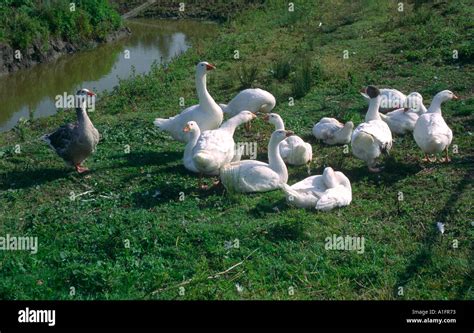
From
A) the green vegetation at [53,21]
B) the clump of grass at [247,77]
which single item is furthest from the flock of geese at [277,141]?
the green vegetation at [53,21]

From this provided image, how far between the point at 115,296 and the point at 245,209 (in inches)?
85.1

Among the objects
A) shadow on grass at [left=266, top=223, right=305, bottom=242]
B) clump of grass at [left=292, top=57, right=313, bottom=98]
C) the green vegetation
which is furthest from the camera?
the green vegetation

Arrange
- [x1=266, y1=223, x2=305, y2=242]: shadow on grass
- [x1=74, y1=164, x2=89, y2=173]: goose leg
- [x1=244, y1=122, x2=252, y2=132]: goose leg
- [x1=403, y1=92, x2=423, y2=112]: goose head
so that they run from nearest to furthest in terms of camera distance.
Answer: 1. [x1=266, y1=223, x2=305, y2=242]: shadow on grass
2. [x1=74, y1=164, x2=89, y2=173]: goose leg
3. [x1=403, y1=92, x2=423, y2=112]: goose head
4. [x1=244, y1=122, x2=252, y2=132]: goose leg

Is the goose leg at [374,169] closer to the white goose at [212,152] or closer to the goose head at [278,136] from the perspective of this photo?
the goose head at [278,136]

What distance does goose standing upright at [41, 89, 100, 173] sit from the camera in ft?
29.1

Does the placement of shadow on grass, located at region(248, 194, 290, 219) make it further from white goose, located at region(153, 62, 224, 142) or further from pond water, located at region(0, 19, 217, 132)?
pond water, located at region(0, 19, 217, 132)

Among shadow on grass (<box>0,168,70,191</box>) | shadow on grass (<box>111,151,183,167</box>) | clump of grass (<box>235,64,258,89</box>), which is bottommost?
shadow on grass (<box>0,168,70,191</box>)

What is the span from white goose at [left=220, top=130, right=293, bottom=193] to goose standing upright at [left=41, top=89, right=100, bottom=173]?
6.55 feet

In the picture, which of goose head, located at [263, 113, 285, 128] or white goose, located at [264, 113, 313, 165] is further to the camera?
goose head, located at [263, 113, 285, 128]

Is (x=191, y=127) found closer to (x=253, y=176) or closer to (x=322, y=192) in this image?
(x=253, y=176)

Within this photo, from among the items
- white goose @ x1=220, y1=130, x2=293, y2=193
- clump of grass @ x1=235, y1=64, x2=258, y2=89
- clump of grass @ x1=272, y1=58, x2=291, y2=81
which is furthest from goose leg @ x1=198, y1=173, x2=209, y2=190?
clump of grass @ x1=272, y1=58, x2=291, y2=81

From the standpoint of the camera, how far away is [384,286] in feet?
19.6

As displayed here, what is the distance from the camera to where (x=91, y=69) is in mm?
19797

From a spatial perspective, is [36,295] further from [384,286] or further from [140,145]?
[140,145]
